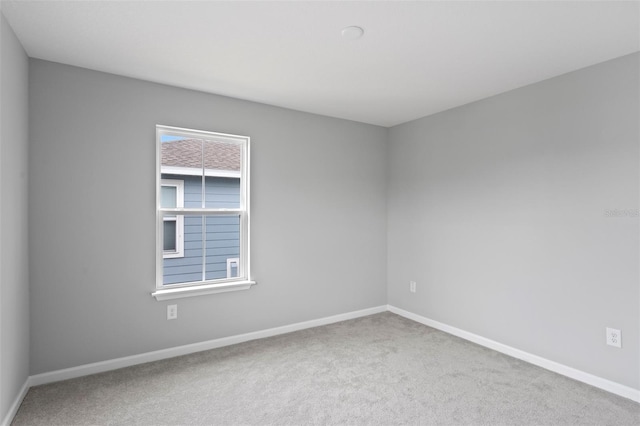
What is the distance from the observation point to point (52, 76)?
2590 mm

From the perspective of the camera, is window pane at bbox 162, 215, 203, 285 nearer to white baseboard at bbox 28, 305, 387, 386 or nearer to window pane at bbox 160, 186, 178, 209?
window pane at bbox 160, 186, 178, 209

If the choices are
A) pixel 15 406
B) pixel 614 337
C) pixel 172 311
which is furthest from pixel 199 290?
pixel 614 337

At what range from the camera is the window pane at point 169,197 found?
3.10 meters

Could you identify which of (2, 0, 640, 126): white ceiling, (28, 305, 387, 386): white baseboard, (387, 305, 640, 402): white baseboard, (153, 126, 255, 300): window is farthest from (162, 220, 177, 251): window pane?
(387, 305, 640, 402): white baseboard

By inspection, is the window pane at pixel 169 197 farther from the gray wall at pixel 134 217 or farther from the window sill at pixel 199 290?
the window sill at pixel 199 290

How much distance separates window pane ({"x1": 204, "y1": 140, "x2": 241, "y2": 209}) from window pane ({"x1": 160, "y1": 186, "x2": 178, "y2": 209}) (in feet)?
0.91

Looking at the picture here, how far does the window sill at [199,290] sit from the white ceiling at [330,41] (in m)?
1.82

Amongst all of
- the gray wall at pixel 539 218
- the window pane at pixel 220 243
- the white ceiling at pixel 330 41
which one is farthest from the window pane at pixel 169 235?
the gray wall at pixel 539 218

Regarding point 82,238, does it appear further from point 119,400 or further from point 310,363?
point 310,363

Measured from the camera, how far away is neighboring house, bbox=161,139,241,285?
3131mm

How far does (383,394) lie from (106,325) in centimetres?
224

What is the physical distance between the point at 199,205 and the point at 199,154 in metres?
0.48

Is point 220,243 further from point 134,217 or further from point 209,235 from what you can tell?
point 134,217

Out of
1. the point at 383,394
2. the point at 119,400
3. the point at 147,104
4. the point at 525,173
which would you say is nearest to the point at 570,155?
the point at 525,173
